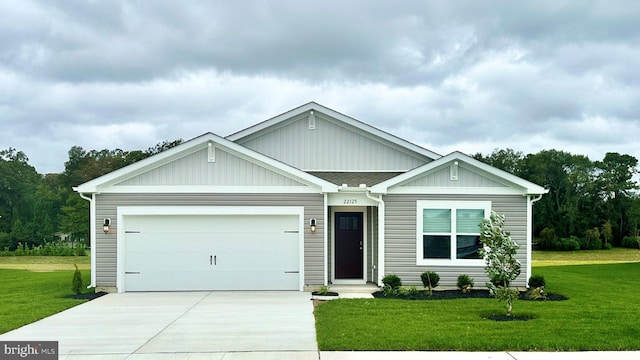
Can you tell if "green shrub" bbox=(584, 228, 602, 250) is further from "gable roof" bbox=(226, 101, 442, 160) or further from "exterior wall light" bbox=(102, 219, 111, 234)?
"exterior wall light" bbox=(102, 219, 111, 234)

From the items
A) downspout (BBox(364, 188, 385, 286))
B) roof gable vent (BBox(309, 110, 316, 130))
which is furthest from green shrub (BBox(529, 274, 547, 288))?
roof gable vent (BBox(309, 110, 316, 130))

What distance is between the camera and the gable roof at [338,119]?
608 inches

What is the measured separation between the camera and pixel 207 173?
521 inches

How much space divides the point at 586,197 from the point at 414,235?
112ft

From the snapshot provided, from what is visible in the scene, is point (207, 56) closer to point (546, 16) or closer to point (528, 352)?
point (546, 16)

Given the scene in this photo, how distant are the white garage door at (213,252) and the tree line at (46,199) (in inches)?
861

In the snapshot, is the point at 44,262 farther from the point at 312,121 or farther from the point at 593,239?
the point at 593,239

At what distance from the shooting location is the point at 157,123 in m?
29.9

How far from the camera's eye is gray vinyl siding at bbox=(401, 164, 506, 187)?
44.1 feet

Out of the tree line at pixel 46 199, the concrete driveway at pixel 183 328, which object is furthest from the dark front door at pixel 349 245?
the tree line at pixel 46 199

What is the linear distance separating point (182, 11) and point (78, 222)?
79.3 ft

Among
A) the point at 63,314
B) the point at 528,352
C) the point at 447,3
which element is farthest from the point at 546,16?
the point at 63,314

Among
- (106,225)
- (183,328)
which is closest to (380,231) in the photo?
(183,328)

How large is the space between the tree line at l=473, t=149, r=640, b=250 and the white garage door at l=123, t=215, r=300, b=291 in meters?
30.0
